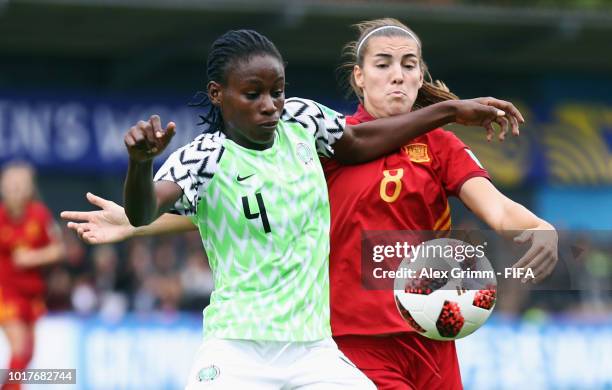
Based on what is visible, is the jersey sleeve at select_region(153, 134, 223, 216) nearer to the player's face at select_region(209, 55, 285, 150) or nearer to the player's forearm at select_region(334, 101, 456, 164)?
the player's face at select_region(209, 55, 285, 150)

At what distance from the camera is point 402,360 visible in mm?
5281

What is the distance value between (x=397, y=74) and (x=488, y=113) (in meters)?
0.45

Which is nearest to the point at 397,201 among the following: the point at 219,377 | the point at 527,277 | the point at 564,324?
the point at 527,277

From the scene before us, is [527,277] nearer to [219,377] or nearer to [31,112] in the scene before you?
[219,377]

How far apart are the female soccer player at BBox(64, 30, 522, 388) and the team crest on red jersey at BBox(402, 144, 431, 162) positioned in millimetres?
635

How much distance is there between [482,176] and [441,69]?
14.1m

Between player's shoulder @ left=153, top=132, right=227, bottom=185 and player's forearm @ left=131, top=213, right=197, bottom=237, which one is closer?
player's shoulder @ left=153, top=132, right=227, bottom=185

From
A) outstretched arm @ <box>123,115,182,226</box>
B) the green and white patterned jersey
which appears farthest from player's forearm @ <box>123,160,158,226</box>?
the green and white patterned jersey

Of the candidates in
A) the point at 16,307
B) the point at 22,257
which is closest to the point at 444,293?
the point at 22,257

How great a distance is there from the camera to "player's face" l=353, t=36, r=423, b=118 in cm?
539

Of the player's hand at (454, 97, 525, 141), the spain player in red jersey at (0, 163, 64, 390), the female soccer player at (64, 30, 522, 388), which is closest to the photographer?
the female soccer player at (64, 30, 522, 388)

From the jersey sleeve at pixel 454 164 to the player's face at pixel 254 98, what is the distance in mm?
933

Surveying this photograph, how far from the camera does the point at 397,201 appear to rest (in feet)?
17.4

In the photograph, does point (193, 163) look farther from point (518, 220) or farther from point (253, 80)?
point (518, 220)
